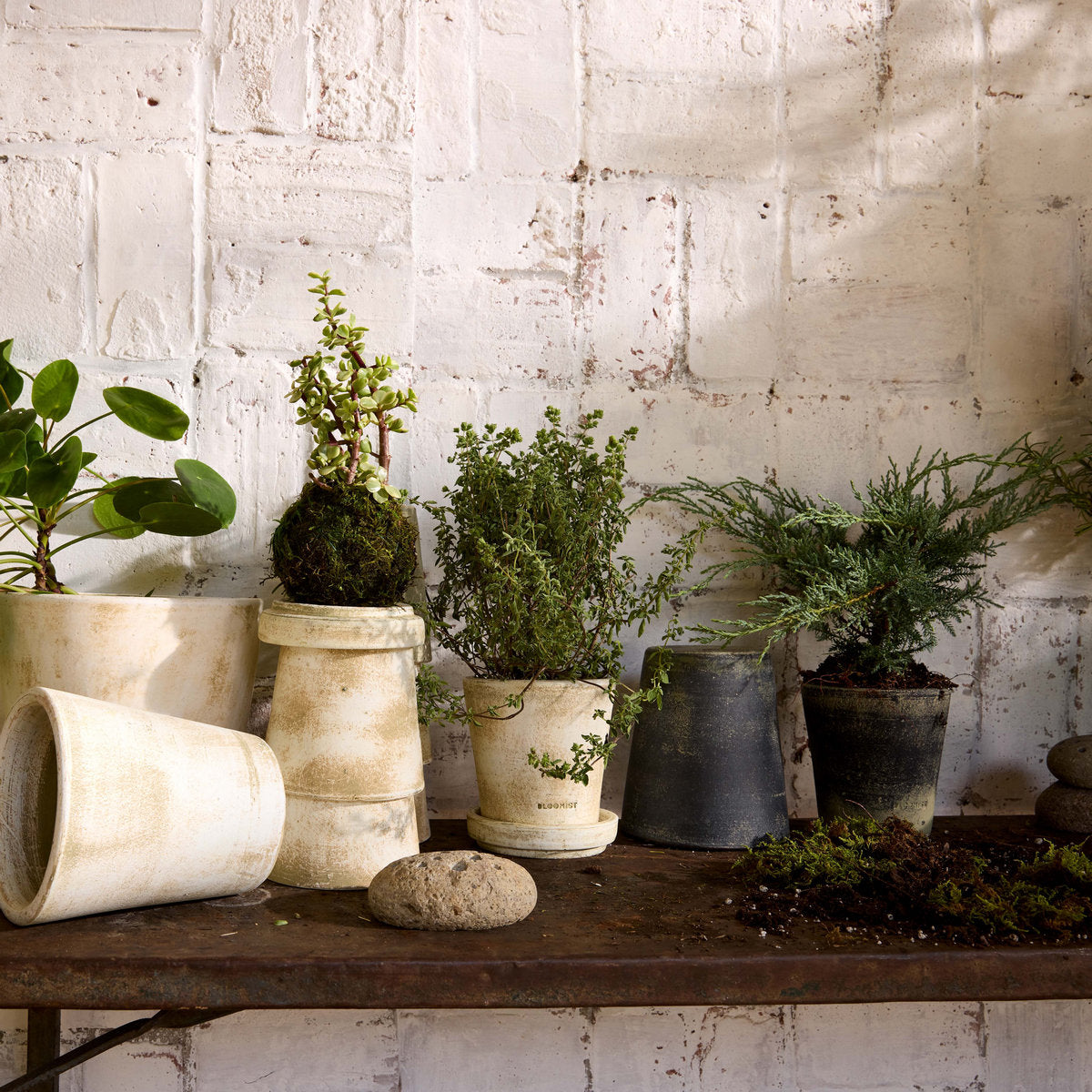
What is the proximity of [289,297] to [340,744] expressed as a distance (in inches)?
25.6

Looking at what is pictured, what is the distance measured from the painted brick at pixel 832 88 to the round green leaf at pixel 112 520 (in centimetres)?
104

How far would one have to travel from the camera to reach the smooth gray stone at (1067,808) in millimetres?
1195

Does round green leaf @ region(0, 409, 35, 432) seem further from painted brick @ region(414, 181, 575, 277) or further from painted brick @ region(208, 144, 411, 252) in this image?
painted brick @ region(414, 181, 575, 277)

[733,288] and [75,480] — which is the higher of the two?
[733,288]

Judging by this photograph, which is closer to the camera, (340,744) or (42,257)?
(340,744)

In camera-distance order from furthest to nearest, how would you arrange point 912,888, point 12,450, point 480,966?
point 12,450 → point 912,888 → point 480,966

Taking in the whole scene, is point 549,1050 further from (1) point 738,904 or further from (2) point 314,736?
(2) point 314,736

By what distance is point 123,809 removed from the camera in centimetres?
82

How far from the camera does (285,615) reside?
101cm

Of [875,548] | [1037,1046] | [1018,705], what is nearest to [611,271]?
[875,548]

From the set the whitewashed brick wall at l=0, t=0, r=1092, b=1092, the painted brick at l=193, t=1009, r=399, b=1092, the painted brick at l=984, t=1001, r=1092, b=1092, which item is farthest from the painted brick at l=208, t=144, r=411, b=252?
the painted brick at l=984, t=1001, r=1092, b=1092

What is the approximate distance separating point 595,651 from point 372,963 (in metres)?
0.45

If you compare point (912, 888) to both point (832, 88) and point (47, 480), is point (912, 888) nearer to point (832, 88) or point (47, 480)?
point (47, 480)

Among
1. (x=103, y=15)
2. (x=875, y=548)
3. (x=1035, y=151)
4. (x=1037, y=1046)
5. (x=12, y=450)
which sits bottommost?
(x=1037, y=1046)
